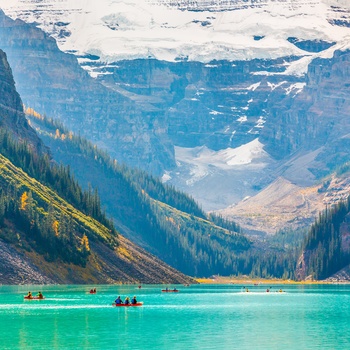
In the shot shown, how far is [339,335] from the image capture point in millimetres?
186250

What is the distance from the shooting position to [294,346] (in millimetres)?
171750

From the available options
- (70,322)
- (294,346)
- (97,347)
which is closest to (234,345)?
(294,346)

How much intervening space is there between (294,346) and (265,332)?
16.7 m

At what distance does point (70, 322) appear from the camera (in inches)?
7859

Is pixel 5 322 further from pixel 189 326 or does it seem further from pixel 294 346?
pixel 294 346

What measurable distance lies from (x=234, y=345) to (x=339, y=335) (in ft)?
70.5

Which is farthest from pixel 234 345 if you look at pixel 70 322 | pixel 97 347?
pixel 70 322

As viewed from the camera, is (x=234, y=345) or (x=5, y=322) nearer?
(x=234, y=345)

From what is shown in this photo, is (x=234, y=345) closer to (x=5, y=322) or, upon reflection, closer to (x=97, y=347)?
(x=97, y=347)

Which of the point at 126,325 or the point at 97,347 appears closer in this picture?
the point at 97,347

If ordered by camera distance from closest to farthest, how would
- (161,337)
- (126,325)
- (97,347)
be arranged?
(97,347) < (161,337) < (126,325)

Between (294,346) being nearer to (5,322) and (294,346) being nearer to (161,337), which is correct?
(161,337)

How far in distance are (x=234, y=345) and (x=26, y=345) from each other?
27.3 m

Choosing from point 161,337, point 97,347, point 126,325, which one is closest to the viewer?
point 97,347
